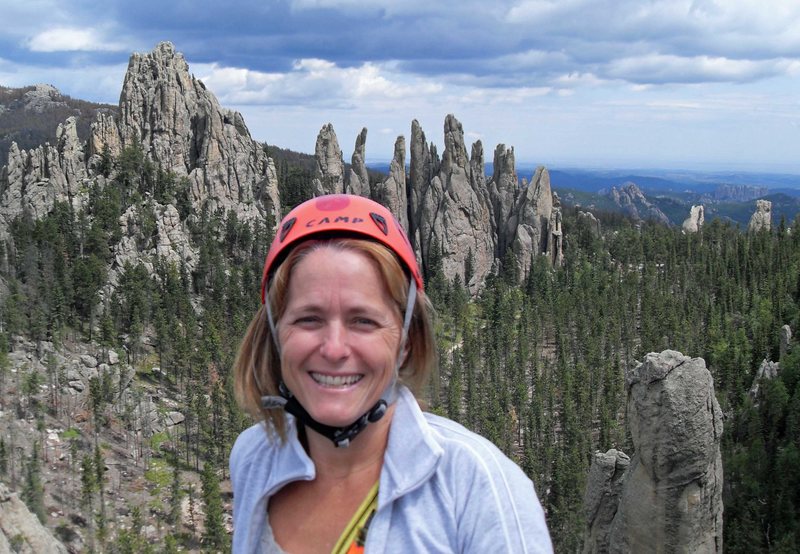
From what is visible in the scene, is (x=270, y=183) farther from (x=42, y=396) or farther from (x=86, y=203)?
(x=42, y=396)

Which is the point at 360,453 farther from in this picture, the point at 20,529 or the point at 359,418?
the point at 20,529

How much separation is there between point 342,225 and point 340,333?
0.46 m

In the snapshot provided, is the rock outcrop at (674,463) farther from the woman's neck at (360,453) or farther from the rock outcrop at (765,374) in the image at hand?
the rock outcrop at (765,374)

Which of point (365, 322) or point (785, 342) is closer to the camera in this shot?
point (365, 322)

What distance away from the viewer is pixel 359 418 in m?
2.92

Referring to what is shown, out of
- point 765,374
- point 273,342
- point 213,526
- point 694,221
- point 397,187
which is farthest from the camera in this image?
point 694,221

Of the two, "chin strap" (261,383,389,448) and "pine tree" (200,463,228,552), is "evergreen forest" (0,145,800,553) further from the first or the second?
"chin strap" (261,383,389,448)

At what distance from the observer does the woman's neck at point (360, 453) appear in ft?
9.88

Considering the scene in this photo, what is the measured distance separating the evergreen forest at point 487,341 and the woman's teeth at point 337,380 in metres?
33.3

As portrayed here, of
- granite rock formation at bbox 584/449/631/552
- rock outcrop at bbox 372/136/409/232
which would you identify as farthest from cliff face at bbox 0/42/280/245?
granite rock formation at bbox 584/449/631/552

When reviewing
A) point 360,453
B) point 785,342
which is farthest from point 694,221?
point 360,453

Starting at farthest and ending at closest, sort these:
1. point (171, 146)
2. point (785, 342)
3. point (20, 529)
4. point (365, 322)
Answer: point (171, 146) → point (785, 342) → point (20, 529) → point (365, 322)

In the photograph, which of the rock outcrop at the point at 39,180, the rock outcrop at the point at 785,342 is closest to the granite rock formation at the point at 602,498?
the rock outcrop at the point at 785,342

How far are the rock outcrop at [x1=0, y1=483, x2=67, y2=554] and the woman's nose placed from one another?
94.8ft
